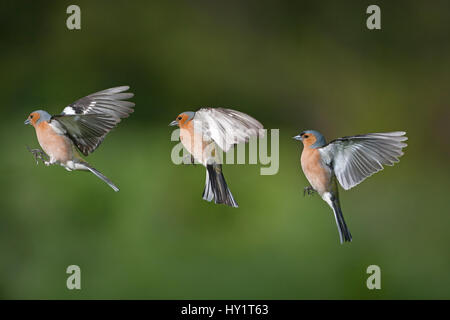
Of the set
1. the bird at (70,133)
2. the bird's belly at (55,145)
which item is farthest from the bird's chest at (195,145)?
the bird's belly at (55,145)

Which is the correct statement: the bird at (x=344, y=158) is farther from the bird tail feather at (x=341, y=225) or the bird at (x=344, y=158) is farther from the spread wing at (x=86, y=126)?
the spread wing at (x=86, y=126)

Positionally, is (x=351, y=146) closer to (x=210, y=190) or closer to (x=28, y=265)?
(x=210, y=190)

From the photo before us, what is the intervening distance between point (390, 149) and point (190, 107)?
1.87m

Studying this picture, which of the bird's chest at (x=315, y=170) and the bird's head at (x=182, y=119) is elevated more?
the bird's head at (x=182, y=119)

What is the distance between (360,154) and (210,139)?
0.38 meters

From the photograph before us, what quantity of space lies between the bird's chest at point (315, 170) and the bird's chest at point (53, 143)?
59 cm

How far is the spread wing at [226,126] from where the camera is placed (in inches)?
47.6

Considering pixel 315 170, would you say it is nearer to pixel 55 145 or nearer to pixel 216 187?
pixel 216 187

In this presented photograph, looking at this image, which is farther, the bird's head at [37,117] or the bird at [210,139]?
the bird's head at [37,117]

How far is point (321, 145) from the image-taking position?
1337 mm

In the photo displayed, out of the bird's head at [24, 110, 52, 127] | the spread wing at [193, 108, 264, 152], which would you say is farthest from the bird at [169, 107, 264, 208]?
the bird's head at [24, 110, 52, 127]

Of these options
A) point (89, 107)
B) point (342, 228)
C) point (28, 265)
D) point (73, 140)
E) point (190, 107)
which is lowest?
point (28, 265)

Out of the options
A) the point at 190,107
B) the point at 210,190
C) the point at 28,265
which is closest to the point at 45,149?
the point at 210,190

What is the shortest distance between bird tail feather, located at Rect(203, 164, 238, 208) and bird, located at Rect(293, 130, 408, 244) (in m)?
0.20
